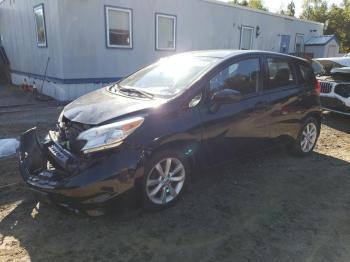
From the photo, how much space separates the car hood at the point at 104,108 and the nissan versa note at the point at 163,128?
1 centimetres

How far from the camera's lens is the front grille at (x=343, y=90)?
7137mm

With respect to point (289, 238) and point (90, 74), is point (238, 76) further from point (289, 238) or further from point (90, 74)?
point (90, 74)

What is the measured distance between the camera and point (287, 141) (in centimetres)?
488

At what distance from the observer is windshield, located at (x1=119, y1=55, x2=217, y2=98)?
3.64m

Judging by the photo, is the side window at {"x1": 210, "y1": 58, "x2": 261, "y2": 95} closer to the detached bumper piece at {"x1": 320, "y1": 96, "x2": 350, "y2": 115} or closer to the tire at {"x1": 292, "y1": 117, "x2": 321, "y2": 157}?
the tire at {"x1": 292, "y1": 117, "x2": 321, "y2": 157}

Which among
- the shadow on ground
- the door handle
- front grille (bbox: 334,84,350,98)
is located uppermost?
the door handle

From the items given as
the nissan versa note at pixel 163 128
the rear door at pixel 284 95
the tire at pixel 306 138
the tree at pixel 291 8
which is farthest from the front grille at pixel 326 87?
the tree at pixel 291 8

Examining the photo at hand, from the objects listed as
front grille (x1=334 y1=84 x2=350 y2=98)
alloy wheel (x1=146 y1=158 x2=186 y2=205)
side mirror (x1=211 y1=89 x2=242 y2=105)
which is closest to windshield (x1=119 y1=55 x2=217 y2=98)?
side mirror (x1=211 y1=89 x2=242 y2=105)

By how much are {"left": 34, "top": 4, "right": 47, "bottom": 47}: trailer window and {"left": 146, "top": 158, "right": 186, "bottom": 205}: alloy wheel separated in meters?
8.44

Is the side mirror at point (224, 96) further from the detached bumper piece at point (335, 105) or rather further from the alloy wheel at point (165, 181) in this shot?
the detached bumper piece at point (335, 105)

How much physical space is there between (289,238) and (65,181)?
2139 millimetres

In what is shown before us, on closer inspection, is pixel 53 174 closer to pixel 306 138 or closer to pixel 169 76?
pixel 169 76

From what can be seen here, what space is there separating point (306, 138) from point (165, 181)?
2904 millimetres

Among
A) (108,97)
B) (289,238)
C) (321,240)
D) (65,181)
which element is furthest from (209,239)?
(108,97)
